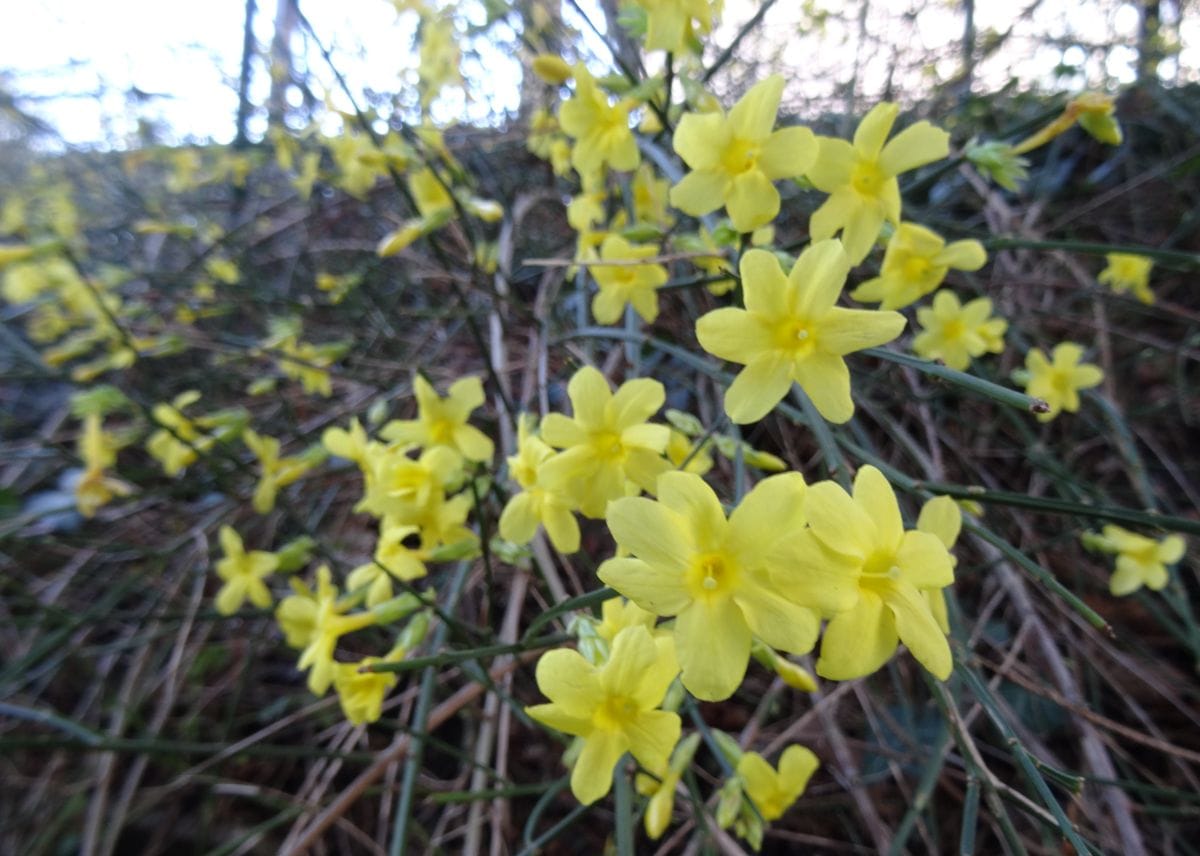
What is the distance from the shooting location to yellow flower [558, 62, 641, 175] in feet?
3.59

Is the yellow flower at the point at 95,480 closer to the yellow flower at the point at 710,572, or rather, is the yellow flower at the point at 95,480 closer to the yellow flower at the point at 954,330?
the yellow flower at the point at 710,572

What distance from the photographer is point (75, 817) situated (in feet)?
6.50

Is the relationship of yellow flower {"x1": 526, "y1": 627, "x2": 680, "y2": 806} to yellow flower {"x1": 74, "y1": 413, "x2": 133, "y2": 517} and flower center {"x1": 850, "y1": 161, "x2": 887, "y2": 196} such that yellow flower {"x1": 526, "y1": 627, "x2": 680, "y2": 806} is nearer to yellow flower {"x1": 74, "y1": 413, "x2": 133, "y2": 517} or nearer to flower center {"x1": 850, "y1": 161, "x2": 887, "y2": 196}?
flower center {"x1": 850, "y1": 161, "x2": 887, "y2": 196}

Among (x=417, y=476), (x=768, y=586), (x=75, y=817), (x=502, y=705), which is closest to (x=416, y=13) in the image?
(x=417, y=476)

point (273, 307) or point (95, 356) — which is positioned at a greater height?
point (273, 307)

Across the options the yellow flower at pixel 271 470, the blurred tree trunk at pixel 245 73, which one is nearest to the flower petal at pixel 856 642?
the yellow flower at pixel 271 470

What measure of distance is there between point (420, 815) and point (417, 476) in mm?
1215

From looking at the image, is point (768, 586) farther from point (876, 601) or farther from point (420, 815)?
point (420, 815)

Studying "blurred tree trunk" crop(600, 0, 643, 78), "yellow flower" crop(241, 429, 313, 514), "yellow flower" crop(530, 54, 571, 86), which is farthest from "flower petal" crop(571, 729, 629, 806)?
"blurred tree trunk" crop(600, 0, 643, 78)

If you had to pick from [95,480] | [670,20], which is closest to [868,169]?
[670,20]

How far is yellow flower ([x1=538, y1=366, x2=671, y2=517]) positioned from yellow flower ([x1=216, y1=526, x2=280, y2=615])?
86 centimetres

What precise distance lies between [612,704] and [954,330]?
3.02 ft

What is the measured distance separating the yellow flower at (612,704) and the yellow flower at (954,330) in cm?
82

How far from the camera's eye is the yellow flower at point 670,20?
39.6 inches
